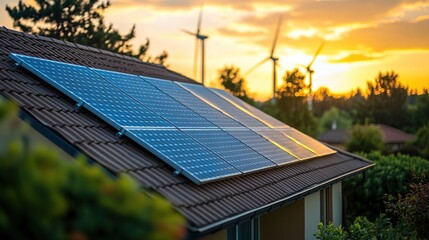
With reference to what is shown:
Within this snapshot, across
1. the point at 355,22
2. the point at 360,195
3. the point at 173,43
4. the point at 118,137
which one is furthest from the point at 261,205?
the point at 173,43

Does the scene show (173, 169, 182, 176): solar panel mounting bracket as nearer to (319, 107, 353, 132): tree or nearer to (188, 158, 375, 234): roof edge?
(188, 158, 375, 234): roof edge

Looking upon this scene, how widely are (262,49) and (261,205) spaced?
39185 mm

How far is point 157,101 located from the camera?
38.6ft

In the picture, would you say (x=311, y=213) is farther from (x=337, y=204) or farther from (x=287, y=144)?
(x=337, y=204)

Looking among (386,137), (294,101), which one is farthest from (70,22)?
(386,137)


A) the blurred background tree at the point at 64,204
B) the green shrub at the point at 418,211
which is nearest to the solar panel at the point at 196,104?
the green shrub at the point at 418,211

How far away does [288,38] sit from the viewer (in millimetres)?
41844

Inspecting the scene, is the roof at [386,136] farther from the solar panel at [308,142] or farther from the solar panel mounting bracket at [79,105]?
the solar panel mounting bracket at [79,105]

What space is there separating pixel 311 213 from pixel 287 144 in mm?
1970

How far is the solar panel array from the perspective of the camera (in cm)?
919

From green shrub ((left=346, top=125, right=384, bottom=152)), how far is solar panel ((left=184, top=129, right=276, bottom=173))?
1223 inches

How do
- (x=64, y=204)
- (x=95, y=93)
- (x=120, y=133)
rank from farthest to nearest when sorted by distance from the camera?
1. (x=95, y=93)
2. (x=120, y=133)
3. (x=64, y=204)

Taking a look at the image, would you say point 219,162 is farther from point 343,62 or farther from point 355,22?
point 343,62

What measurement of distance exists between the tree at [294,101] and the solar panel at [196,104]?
41.6 meters
